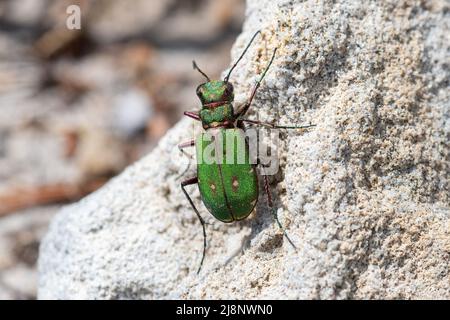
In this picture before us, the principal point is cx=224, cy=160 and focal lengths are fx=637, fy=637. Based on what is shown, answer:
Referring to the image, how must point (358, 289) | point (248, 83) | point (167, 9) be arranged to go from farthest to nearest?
point (167, 9), point (248, 83), point (358, 289)

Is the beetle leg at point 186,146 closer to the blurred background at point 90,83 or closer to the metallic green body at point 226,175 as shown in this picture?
the metallic green body at point 226,175

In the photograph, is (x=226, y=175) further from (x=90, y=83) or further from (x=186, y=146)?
(x=90, y=83)

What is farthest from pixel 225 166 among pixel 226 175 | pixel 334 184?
pixel 334 184

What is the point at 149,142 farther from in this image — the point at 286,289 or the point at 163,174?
the point at 286,289

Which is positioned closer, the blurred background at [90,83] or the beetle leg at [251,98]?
the beetle leg at [251,98]

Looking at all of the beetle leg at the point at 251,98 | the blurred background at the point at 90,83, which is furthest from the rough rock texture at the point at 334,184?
the blurred background at the point at 90,83

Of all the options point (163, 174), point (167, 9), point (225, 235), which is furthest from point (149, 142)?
point (225, 235)
